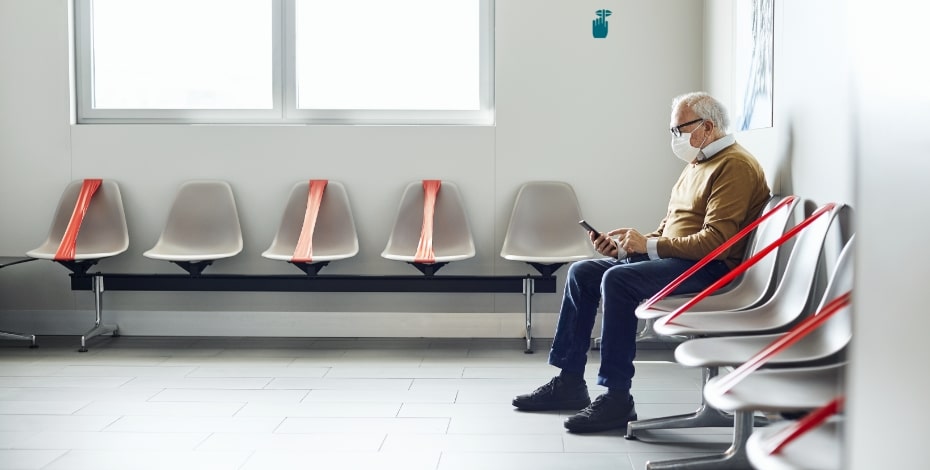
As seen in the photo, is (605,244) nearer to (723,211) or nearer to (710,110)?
(723,211)

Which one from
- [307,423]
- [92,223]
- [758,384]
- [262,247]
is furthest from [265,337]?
[758,384]

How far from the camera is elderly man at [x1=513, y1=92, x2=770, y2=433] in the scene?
280 cm

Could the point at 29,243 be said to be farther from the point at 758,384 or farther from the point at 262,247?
the point at 758,384

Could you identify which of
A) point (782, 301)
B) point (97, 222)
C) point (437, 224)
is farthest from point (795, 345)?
point (97, 222)

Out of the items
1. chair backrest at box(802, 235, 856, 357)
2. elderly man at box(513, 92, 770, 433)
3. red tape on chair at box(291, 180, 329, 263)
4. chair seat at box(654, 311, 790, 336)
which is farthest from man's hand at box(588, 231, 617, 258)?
red tape on chair at box(291, 180, 329, 263)

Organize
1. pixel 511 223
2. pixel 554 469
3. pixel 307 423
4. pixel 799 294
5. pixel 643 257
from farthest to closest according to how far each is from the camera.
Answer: pixel 511 223, pixel 643 257, pixel 307 423, pixel 554 469, pixel 799 294

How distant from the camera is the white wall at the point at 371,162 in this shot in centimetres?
456

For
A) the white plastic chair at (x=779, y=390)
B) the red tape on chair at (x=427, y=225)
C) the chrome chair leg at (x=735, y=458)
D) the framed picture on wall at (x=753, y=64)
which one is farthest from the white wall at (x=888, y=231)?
the red tape on chair at (x=427, y=225)

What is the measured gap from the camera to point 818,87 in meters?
2.56

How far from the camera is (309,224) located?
4.37m

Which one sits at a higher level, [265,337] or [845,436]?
[845,436]

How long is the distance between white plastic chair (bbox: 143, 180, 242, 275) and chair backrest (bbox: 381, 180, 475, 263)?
86cm

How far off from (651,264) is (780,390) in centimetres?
135

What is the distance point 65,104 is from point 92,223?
687 millimetres
